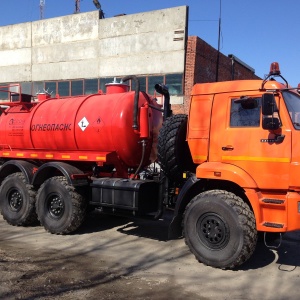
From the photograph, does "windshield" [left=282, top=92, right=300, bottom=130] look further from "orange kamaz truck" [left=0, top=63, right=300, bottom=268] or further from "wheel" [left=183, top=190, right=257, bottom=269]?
"wheel" [left=183, top=190, right=257, bottom=269]

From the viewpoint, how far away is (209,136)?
5938 mm

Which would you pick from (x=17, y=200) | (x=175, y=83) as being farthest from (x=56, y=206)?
(x=175, y=83)

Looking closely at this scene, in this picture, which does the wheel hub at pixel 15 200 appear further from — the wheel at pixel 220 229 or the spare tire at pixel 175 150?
the wheel at pixel 220 229

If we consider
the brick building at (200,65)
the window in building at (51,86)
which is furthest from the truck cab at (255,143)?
the window in building at (51,86)

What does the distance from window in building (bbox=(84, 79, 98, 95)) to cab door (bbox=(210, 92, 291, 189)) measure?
18934 millimetres

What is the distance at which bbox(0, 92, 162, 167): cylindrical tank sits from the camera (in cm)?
730

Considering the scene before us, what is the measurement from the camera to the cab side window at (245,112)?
5.54 meters

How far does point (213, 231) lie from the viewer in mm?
5676

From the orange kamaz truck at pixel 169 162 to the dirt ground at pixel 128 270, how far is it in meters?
0.40

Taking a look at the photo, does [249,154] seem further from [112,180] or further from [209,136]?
[112,180]

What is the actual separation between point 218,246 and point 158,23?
59.9 feet

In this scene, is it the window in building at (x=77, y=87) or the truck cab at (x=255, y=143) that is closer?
the truck cab at (x=255, y=143)

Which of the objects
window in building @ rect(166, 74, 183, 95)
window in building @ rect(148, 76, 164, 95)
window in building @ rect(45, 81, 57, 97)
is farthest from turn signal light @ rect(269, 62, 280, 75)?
window in building @ rect(45, 81, 57, 97)

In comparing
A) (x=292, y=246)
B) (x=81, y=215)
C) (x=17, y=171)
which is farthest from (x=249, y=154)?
(x=17, y=171)
